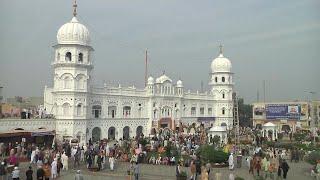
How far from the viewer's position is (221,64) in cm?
6294

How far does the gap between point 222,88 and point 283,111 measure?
10.5m

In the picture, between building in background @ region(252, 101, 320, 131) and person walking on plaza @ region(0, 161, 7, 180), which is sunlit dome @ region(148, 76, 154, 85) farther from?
person walking on plaza @ region(0, 161, 7, 180)

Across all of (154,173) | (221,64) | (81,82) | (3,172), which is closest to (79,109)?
(81,82)

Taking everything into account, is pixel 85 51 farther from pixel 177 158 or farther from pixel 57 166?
pixel 57 166

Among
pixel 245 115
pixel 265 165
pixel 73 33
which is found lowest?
pixel 265 165

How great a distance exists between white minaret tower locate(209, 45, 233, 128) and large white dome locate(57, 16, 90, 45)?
26.7 meters

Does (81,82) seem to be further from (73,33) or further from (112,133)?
(112,133)

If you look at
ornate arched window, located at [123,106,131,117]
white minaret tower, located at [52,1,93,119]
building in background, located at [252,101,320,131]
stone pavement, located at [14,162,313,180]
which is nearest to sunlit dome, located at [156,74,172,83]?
ornate arched window, located at [123,106,131,117]

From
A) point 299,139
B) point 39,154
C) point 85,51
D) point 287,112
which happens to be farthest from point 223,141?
point 287,112

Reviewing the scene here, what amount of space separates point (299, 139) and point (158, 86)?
17530 mm

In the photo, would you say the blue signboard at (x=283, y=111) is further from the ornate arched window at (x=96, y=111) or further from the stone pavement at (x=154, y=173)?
the stone pavement at (x=154, y=173)

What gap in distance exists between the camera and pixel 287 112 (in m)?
65.1

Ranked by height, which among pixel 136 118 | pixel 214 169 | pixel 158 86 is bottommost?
pixel 214 169

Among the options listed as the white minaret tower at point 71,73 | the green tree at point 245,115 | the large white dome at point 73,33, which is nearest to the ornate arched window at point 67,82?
the white minaret tower at point 71,73
